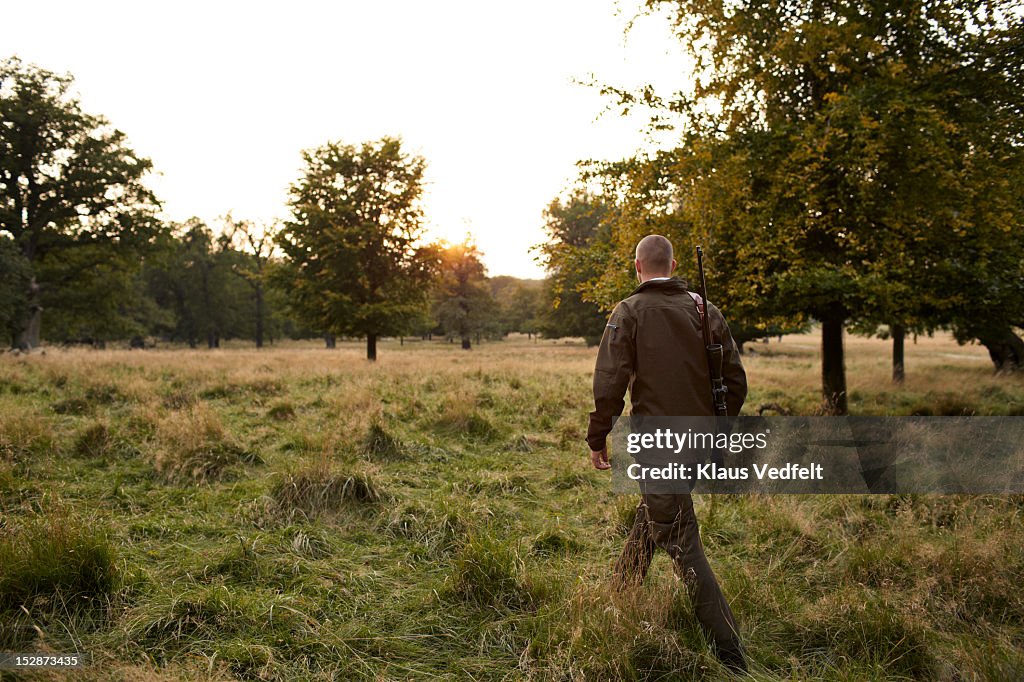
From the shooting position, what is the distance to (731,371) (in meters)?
3.19

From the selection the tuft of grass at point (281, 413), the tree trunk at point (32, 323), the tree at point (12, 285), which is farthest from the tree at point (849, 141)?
the tree trunk at point (32, 323)

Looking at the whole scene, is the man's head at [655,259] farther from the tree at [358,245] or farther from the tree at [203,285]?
the tree at [203,285]

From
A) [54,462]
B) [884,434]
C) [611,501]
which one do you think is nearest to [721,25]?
[884,434]

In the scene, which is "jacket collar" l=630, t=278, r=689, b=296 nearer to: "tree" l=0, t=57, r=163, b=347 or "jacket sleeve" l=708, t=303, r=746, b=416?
"jacket sleeve" l=708, t=303, r=746, b=416

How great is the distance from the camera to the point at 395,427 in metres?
8.65

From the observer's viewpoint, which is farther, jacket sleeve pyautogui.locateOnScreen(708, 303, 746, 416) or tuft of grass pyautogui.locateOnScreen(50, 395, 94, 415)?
tuft of grass pyautogui.locateOnScreen(50, 395, 94, 415)

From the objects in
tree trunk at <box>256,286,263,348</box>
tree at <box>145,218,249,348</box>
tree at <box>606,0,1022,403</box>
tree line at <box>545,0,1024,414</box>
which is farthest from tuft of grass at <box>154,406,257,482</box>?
tree at <box>145,218,249,348</box>

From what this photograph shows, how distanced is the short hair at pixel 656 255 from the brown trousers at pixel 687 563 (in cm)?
133

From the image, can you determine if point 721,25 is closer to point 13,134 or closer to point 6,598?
point 6,598

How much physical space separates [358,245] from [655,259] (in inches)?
822

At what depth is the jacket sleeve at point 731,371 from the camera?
311 centimetres

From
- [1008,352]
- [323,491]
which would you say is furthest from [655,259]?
[1008,352]

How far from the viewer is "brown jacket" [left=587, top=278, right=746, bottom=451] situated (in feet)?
9.82

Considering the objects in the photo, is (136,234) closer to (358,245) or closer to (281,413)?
(358,245)
